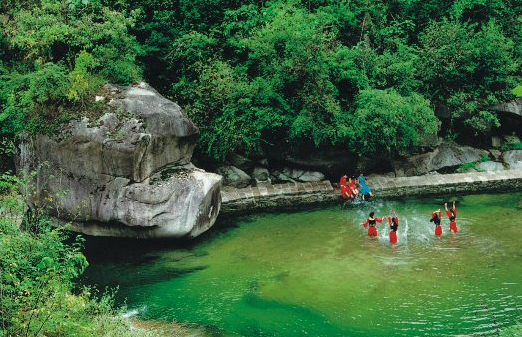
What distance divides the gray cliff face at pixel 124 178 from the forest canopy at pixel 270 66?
125 cm

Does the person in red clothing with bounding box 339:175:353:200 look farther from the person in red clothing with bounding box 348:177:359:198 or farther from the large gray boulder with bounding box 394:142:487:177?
the large gray boulder with bounding box 394:142:487:177

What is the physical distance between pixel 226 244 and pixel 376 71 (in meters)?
9.08

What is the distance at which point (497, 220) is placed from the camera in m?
15.8

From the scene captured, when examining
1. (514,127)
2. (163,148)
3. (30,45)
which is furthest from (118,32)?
(514,127)

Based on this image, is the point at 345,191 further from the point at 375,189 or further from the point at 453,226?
the point at 453,226

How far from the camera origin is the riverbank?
18094 mm

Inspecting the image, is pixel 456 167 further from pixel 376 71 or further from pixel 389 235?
pixel 389 235

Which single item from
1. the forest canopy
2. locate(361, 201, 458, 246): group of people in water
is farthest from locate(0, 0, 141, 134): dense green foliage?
locate(361, 201, 458, 246): group of people in water

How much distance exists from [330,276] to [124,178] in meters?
6.50

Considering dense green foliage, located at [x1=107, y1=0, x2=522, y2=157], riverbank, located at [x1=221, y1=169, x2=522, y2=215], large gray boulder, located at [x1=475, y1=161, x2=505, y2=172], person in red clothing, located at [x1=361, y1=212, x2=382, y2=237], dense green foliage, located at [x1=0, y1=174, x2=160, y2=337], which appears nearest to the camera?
dense green foliage, located at [x1=0, y1=174, x2=160, y2=337]

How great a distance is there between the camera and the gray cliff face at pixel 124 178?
14680mm

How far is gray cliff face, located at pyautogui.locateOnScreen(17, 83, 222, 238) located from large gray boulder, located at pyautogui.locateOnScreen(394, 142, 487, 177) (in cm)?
834

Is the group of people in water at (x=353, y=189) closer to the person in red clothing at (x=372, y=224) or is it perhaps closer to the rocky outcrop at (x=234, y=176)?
the person in red clothing at (x=372, y=224)

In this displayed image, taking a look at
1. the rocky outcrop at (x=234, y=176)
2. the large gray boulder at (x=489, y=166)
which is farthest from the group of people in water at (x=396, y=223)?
the large gray boulder at (x=489, y=166)
